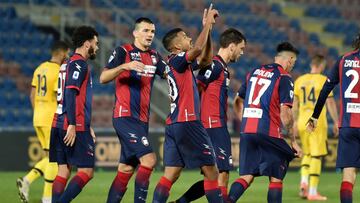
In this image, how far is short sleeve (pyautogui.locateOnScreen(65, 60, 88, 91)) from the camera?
33.3ft

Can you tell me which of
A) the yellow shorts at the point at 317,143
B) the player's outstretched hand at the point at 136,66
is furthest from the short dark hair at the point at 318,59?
the player's outstretched hand at the point at 136,66

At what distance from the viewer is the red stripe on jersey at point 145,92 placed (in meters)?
10.4

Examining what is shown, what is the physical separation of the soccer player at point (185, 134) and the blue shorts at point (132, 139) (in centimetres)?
34

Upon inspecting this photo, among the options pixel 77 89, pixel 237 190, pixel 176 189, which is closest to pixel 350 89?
pixel 237 190

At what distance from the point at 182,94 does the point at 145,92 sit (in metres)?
0.77

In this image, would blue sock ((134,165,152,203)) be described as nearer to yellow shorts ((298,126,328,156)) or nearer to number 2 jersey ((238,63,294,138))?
number 2 jersey ((238,63,294,138))

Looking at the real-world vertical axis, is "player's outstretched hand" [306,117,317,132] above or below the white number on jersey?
below

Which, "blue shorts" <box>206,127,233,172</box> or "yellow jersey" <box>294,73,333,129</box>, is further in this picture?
"yellow jersey" <box>294,73,333,129</box>

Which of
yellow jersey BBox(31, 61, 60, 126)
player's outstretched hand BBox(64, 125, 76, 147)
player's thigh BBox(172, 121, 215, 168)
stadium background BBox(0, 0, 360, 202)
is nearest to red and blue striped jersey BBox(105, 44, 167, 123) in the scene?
player's outstretched hand BBox(64, 125, 76, 147)

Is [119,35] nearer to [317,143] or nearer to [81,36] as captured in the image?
[317,143]

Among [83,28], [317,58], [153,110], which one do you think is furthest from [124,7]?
[83,28]

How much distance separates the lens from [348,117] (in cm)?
1000

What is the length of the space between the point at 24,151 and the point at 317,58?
7.56 metres

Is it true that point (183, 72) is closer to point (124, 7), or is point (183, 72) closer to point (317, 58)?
point (317, 58)
